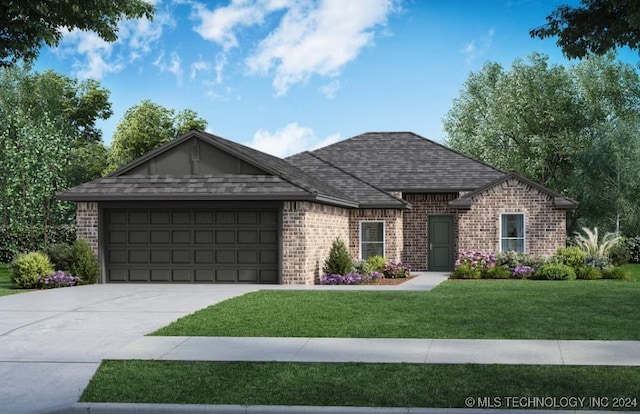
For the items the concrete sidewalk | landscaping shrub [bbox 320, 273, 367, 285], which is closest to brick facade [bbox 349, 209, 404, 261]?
landscaping shrub [bbox 320, 273, 367, 285]

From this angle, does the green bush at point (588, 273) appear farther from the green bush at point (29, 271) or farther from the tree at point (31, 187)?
the tree at point (31, 187)

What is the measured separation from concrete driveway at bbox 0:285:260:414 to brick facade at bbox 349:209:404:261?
8896 mm

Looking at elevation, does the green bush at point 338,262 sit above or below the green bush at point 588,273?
above

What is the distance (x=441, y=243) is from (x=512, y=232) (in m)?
3.27

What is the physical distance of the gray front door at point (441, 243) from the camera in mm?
33219

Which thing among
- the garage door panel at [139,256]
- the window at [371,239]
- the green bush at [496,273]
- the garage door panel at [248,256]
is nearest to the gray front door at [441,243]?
the window at [371,239]

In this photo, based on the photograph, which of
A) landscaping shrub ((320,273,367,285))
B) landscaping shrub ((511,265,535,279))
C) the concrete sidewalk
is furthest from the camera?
landscaping shrub ((511,265,535,279))

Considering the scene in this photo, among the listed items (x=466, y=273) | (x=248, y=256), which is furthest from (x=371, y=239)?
(x=248, y=256)

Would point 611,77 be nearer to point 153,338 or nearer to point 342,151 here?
point 342,151

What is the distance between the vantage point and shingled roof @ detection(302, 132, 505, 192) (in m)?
33.5

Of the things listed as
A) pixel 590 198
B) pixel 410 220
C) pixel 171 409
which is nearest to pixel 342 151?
pixel 410 220

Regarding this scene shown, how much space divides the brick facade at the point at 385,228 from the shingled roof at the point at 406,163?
6.78 ft

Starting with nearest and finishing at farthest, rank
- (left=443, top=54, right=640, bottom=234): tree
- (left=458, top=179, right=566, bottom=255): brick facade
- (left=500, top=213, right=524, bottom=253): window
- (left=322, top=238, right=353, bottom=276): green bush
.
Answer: (left=322, top=238, right=353, bottom=276): green bush < (left=458, top=179, right=566, bottom=255): brick facade < (left=500, top=213, right=524, bottom=253): window < (left=443, top=54, right=640, bottom=234): tree

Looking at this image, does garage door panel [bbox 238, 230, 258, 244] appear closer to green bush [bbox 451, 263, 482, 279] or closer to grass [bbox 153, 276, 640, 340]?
grass [bbox 153, 276, 640, 340]
